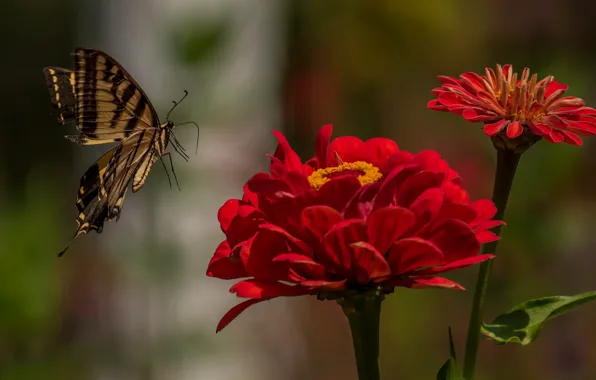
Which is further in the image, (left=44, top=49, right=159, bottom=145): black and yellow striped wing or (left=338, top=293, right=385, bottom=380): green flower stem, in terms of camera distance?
(left=44, top=49, right=159, bottom=145): black and yellow striped wing

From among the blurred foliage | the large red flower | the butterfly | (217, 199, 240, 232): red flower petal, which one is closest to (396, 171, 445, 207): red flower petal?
the large red flower

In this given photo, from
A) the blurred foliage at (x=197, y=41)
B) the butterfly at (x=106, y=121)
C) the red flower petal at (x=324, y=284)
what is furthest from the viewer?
the blurred foliage at (x=197, y=41)

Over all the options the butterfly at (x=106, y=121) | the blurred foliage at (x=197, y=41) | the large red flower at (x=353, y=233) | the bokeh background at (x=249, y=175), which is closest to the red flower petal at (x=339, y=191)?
the large red flower at (x=353, y=233)

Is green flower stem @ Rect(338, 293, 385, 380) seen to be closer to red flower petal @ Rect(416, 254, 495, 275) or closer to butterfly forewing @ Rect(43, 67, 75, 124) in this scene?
red flower petal @ Rect(416, 254, 495, 275)

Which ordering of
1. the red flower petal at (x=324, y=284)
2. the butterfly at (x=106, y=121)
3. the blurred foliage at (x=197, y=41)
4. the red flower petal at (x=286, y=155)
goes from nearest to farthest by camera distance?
1. the red flower petal at (x=324, y=284)
2. the red flower petal at (x=286, y=155)
3. the butterfly at (x=106, y=121)
4. the blurred foliage at (x=197, y=41)

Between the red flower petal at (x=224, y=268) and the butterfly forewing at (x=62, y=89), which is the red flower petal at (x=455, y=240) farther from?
the butterfly forewing at (x=62, y=89)

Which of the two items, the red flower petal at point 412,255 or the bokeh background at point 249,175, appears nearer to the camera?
the red flower petal at point 412,255
